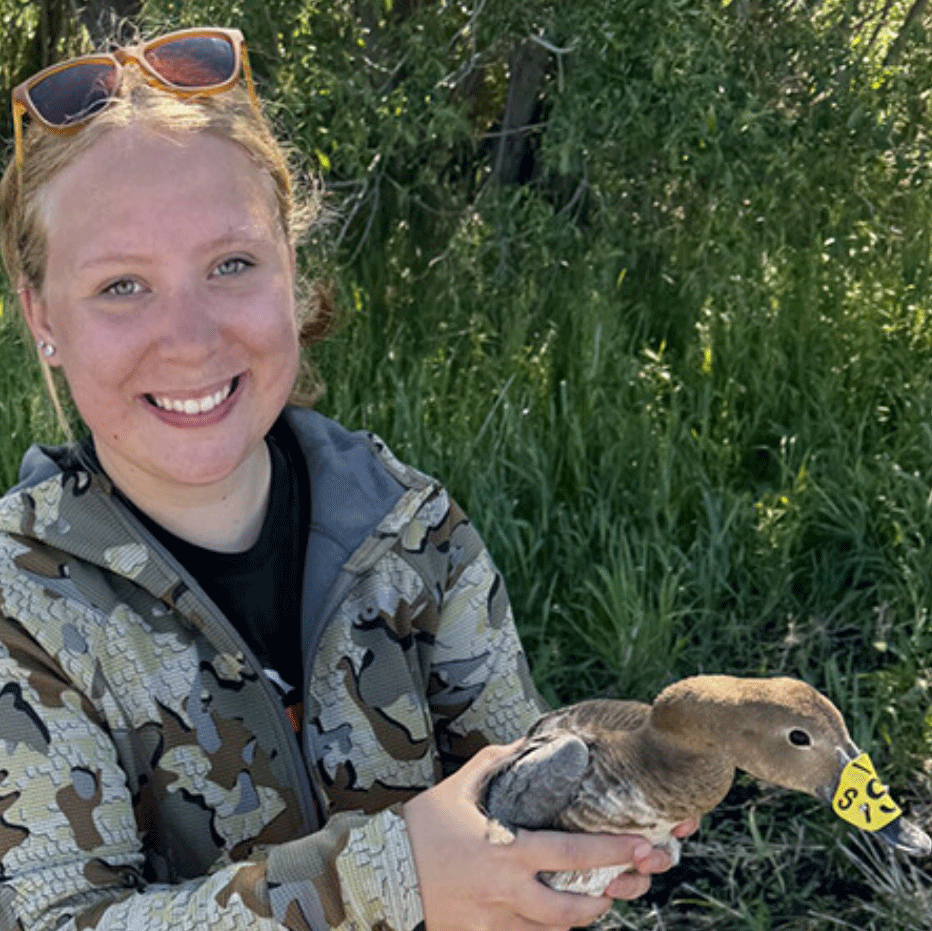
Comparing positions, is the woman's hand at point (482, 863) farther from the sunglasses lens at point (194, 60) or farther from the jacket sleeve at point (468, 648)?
the sunglasses lens at point (194, 60)

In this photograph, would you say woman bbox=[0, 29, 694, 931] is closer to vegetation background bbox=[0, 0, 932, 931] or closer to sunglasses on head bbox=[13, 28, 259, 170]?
sunglasses on head bbox=[13, 28, 259, 170]

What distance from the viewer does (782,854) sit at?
2992 millimetres

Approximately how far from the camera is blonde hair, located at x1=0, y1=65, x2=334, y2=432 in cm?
194

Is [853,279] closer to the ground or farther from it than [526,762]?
closer to the ground

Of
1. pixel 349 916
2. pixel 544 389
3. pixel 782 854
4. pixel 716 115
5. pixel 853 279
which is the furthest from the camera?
pixel 853 279

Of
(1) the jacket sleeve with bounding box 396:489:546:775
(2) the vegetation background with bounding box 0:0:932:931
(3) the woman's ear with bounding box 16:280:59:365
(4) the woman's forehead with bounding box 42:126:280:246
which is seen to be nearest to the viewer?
(4) the woman's forehead with bounding box 42:126:280:246

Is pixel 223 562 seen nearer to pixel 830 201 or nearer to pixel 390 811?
pixel 390 811

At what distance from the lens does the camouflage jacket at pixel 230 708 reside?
68.9 inches

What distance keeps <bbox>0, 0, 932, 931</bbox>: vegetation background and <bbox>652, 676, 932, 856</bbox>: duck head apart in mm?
1278

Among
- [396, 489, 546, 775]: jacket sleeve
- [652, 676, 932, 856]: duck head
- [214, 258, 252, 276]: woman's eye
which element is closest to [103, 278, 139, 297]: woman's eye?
[214, 258, 252, 276]: woman's eye

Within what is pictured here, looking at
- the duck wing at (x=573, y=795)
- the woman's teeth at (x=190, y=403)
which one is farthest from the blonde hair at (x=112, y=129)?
the duck wing at (x=573, y=795)

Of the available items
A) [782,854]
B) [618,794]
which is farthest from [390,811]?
[782,854]

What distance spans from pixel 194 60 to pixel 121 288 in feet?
1.13

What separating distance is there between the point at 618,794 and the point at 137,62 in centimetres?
107
